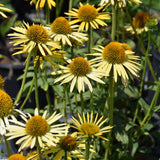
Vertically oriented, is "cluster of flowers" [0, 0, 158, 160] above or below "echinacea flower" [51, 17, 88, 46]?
below

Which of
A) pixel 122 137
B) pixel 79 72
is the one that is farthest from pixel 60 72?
pixel 122 137

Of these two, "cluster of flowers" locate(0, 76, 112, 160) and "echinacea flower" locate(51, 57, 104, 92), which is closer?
"cluster of flowers" locate(0, 76, 112, 160)

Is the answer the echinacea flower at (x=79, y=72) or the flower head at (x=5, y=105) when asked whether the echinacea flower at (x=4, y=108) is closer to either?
the flower head at (x=5, y=105)

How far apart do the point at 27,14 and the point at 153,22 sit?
6.61 feet

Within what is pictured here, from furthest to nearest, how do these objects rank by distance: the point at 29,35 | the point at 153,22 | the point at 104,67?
the point at 153,22, the point at 104,67, the point at 29,35

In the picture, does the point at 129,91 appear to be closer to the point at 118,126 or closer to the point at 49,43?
the point at 118,126

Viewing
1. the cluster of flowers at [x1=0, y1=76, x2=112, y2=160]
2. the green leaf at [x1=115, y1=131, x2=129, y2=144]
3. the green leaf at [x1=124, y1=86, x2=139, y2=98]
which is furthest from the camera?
the green leaf at [x1=124, y1=86, x2=139, y2=98]

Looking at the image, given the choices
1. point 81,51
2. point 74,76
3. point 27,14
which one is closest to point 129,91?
point 81,51

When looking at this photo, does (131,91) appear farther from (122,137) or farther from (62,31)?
(62,31)

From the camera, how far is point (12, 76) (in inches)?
86.7

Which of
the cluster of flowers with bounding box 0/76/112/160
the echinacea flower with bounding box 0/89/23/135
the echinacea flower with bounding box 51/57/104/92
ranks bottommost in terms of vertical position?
the cluster of flowers with bounding box 0/76/112/160

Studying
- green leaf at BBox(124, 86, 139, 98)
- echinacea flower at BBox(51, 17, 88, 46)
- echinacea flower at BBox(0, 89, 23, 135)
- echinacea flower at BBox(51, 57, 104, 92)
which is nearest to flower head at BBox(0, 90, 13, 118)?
echinacea flower at BBox(0, 89, 23, 135)

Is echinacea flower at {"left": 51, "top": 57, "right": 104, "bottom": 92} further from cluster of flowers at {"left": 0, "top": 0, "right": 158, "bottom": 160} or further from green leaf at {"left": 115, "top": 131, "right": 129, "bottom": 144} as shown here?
green leaf at {"left": 115, "top": 131, "right": 129, "bottom": 144}

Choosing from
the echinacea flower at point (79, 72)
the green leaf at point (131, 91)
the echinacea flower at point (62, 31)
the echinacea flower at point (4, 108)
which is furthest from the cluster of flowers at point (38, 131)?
the green leaf at point (131, 91)
